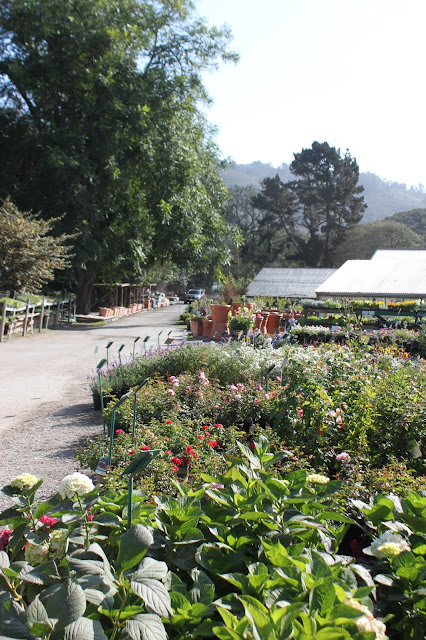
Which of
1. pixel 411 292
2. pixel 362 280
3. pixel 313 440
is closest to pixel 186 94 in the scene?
pixel 362 280

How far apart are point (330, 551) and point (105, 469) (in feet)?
5.48

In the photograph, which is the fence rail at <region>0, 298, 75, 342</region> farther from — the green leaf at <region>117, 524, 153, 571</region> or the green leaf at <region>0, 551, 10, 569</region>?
the green leaf at <region>117, 524, 153, 571</region>

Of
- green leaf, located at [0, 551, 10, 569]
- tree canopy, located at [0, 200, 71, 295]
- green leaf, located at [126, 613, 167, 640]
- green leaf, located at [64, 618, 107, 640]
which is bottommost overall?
green leaf, located at [126, 613, 167, 640]

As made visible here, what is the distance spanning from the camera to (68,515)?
1.86 meters

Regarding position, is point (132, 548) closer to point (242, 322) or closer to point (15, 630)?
point (15, 630)

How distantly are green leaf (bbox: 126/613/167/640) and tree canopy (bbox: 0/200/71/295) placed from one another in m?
15.4

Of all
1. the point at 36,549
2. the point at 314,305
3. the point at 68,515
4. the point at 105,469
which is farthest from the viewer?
the point at 314,305

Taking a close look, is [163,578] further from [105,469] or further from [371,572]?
[105,469]

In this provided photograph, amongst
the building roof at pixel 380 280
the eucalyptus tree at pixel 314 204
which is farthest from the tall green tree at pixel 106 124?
the eucalyptus tree at pixel 314 204

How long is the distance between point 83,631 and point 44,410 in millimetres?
5810

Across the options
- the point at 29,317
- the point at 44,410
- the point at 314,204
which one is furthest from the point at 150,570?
the point at 314,204

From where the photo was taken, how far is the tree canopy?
15.5 m

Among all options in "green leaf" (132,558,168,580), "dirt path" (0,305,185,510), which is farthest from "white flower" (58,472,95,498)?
"dirt path" (0,305,185,510)

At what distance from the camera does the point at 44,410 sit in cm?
675
